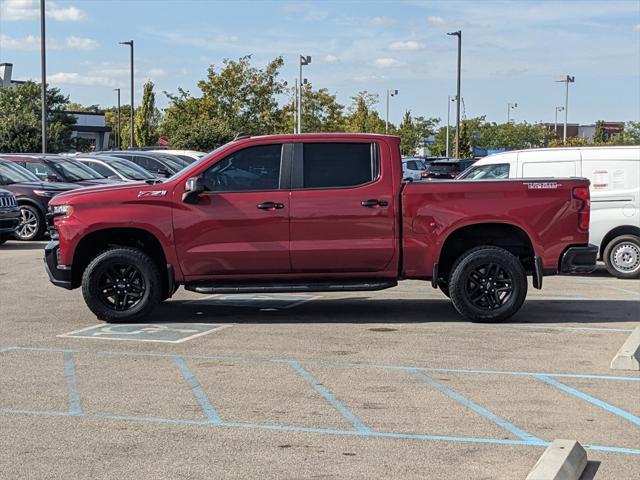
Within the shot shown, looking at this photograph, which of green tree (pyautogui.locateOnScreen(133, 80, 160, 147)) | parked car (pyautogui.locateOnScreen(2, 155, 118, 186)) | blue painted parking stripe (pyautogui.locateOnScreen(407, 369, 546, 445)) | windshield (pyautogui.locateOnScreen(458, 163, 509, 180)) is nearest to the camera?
blue painted parking stripe (pyautogui.locateOnScreen(407, 369, 546, 445))

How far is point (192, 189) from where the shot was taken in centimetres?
1047

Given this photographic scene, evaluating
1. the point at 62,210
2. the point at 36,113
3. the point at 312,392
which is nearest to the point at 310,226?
the point at 62,210

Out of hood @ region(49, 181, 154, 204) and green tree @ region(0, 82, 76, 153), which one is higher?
green tree @ region(0, 82, 76, 153)

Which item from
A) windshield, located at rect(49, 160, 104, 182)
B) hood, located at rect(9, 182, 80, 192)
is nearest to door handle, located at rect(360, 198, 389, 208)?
hood, located at rect(9, 182, 80, 192)

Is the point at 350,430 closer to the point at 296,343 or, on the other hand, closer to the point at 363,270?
the point at 296,343

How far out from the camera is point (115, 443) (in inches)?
245

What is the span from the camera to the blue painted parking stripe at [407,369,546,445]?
645 cm

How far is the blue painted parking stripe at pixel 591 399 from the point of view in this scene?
273 inches

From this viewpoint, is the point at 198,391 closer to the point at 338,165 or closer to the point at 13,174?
the point at 338,165

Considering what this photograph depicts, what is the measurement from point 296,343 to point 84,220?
277 cm

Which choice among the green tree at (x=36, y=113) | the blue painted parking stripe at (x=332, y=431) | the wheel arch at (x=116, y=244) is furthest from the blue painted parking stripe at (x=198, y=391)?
the green tree at (x=36, y=113)

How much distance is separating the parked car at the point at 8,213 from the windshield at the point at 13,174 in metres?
2.00

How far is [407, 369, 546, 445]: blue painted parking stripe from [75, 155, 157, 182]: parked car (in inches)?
719

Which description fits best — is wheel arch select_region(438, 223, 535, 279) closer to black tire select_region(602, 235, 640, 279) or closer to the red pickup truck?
the red pickup truck
